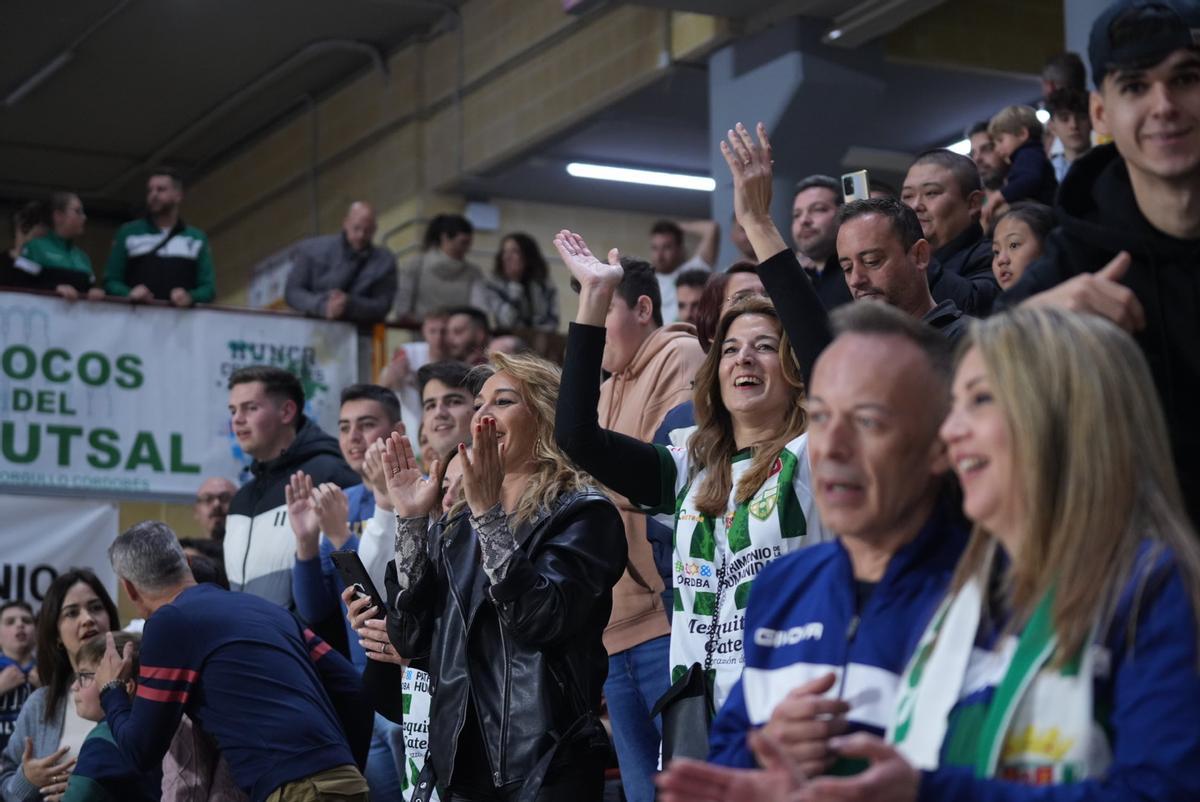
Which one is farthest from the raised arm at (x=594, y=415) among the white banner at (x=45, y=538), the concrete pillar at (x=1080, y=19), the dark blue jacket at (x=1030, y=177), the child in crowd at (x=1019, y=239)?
the white banner at (x=45, y=538)

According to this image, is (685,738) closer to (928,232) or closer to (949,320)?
(949,320)

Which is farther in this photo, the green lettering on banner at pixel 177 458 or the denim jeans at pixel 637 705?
the green lettering on banner at pixel 177 458

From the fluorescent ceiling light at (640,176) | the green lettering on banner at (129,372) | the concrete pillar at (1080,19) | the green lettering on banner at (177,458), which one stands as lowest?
the green lettering on banner at (177,458)

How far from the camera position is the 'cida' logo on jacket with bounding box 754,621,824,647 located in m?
2.25

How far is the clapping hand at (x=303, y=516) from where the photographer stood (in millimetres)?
5086

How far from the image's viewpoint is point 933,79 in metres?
11.4

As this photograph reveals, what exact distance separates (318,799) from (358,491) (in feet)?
5.69

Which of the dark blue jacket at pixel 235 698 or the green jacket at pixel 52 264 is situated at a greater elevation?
the green jacket at pixel 52 264

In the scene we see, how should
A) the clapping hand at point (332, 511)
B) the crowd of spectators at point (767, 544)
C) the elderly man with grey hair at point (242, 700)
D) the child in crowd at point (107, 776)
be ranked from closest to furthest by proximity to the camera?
the crowd of spectators at point (767, 544) → the elderly man with grey hair at point (242, 700) → the child in crowd at point (107, 776) → the clapping hand at point (332, 511)

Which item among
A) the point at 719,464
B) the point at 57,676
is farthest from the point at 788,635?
the point at 57,676

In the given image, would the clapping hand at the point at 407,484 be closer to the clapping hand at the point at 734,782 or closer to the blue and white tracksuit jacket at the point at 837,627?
the blue and white tracksuit jacket at the point at 837,627

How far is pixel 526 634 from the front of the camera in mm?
3506

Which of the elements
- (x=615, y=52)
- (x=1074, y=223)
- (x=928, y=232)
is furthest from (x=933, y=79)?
(x=1074, y=223)

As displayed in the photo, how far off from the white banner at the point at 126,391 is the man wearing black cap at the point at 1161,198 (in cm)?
677
